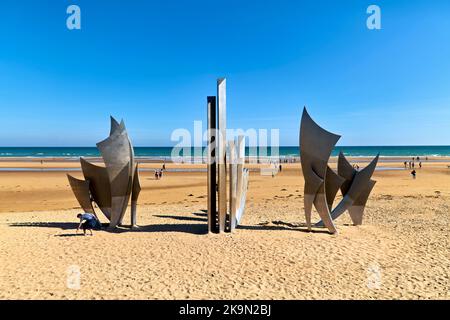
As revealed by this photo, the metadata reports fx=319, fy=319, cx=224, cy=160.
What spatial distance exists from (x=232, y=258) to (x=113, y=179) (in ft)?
18.8

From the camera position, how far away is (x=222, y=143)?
37.7ft

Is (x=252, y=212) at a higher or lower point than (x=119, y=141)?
lower

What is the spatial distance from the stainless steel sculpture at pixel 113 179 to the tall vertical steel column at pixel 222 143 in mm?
3307

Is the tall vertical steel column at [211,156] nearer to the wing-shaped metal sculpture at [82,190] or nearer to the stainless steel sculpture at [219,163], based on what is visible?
the stainless steel sculpture at [219,163]

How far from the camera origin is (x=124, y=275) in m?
7.85

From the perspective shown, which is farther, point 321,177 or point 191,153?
point 191,153

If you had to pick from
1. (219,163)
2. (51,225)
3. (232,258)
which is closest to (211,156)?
(219,163)

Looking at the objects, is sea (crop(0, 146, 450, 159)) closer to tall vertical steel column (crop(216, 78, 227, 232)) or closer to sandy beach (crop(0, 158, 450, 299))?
sandy beach (crop(0, 158, 450, 299))

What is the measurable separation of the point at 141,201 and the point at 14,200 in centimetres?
824

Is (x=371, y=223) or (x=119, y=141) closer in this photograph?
(x=119, y=141)

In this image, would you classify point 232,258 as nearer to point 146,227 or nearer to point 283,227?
point 283,227

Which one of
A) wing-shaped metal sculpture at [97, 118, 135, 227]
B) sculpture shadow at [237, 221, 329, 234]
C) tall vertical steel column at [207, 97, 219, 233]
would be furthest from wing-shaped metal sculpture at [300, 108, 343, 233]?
wing-shaped metal sculpture at [97, 118, 135, 227]
